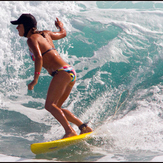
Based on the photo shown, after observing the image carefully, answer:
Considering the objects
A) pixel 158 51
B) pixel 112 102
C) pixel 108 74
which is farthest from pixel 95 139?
pixel 158 51

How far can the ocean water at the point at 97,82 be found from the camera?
2.61 metres

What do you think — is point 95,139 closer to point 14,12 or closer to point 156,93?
point 156,93

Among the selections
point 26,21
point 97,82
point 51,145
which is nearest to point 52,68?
point 26,21

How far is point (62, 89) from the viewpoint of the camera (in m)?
2.60

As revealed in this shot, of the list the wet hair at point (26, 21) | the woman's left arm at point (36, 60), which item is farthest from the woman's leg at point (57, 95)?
the wet hair at point (26, 21)

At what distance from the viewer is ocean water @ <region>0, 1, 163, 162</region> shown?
2607mm

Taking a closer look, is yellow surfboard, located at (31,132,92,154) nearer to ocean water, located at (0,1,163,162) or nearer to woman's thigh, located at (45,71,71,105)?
ocean water, located at (0,1,163,162)

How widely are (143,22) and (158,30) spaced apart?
556mm

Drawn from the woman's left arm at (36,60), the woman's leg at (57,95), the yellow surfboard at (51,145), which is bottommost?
the yellow surfboard at (51,145)

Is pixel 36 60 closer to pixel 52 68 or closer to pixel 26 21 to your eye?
pixel 52 68

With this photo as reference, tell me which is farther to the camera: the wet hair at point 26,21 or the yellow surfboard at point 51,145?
the wet hair at point 26,21

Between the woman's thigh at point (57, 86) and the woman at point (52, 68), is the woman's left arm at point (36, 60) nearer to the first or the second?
the woman at point (52, 68)

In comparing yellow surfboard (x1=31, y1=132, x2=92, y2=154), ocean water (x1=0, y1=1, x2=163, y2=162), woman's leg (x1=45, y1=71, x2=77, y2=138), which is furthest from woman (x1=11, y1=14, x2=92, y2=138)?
ocean water (x1=0, y1=1, x2=163, y2=162)

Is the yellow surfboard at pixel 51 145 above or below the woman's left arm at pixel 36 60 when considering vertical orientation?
below
